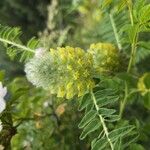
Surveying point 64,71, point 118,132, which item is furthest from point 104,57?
point 118,132

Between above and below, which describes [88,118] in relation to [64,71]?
below

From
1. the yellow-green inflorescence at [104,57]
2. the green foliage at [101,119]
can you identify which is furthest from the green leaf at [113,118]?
the yellow-green inflorescence at [104,57]

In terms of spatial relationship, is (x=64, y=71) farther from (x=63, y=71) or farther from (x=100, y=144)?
(x=100, y=144)

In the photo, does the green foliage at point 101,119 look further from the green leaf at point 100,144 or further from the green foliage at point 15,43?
the green foliage at point 15,43

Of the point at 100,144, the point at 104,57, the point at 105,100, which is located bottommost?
the point at 100,144

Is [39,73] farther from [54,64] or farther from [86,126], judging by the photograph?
[86,126]

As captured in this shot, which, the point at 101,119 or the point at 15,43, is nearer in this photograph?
the point at 101,119
